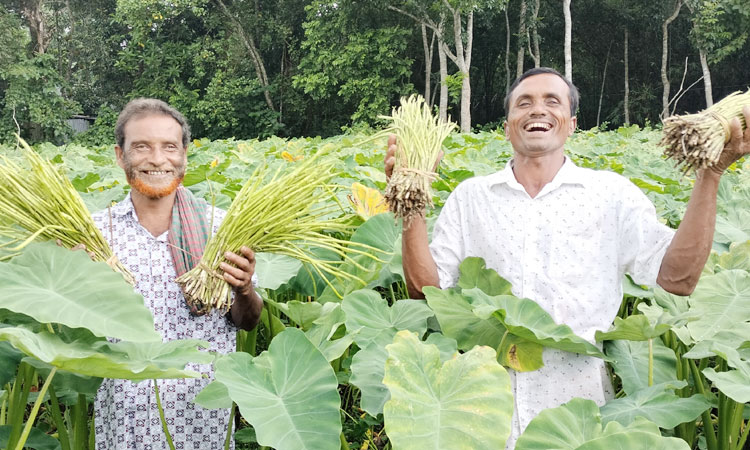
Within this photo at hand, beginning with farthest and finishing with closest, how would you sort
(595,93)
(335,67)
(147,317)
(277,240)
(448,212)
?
(595,93) → (335,67) → (448,212) → (277,240) → (147,317)

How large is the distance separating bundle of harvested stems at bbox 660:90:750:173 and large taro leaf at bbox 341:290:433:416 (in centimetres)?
62

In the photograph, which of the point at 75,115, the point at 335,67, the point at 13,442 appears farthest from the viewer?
the point at 75,115

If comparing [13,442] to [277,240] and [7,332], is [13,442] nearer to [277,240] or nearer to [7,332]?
[7,332]

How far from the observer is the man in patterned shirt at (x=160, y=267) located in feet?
5.80

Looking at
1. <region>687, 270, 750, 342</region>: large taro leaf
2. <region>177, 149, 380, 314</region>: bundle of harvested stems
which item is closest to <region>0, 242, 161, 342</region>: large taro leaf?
<region>177, 149, 380, 314</region>: bundle of harvested stems

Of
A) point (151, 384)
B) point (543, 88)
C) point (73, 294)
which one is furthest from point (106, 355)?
point (543, 88)

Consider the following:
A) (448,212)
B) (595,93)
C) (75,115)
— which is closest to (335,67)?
(75,115)

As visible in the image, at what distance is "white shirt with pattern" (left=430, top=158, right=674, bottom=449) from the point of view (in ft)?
5.38

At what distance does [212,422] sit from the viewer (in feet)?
6.10

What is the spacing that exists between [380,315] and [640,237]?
61 cm

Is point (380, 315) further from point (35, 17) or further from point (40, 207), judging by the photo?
point (35, 17)

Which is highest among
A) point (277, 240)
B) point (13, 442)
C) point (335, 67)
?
point (335, 67)

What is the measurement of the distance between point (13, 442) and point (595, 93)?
25.9 meters

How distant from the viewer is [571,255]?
1.66 metres
